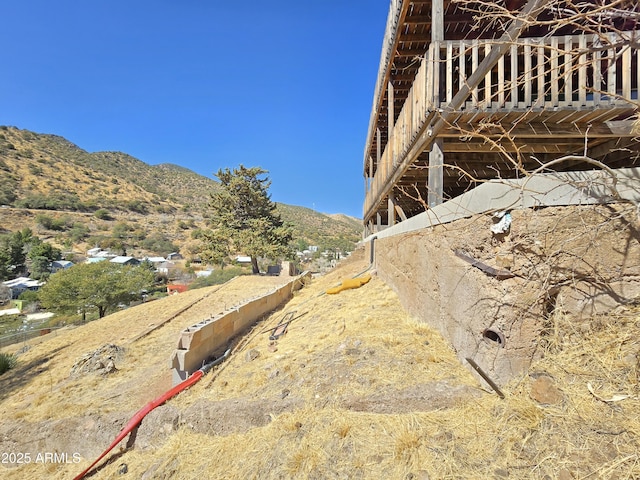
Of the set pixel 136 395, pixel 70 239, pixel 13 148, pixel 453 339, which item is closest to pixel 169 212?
pixel 70 239

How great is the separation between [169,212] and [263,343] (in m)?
57.1

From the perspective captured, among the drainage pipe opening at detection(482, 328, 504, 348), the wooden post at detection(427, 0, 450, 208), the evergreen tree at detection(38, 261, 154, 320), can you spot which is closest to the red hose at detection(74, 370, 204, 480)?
the drainage pipe opening at detection(482, 328, 504, 348)

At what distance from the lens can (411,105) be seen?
5.36 metres

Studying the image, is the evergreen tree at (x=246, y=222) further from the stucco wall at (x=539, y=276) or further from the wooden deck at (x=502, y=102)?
the stucco wall at (x=539, y=276)

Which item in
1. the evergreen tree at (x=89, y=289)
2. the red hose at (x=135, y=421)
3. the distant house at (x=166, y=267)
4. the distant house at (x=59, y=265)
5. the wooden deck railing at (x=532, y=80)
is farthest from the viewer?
the distant house at (x=166, y=267)

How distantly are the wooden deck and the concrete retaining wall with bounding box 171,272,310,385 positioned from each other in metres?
4.75

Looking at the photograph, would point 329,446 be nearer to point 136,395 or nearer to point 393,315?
point 393,315

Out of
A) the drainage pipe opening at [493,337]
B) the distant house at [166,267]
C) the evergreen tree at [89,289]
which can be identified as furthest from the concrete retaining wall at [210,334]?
the distant house at [166,267]

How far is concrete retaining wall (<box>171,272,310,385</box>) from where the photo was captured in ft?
17.6

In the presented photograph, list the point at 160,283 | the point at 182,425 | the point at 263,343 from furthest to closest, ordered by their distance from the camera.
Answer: the point at 160,283, the point at 263,343, the point at 182,425

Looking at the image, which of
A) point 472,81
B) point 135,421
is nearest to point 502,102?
point 472,81

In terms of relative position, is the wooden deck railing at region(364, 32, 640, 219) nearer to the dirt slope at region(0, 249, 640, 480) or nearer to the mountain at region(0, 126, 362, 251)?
the dirt slope at region(0, 249, 640, 480)

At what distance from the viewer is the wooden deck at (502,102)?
3416mm

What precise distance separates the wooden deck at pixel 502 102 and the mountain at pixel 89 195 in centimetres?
2946
